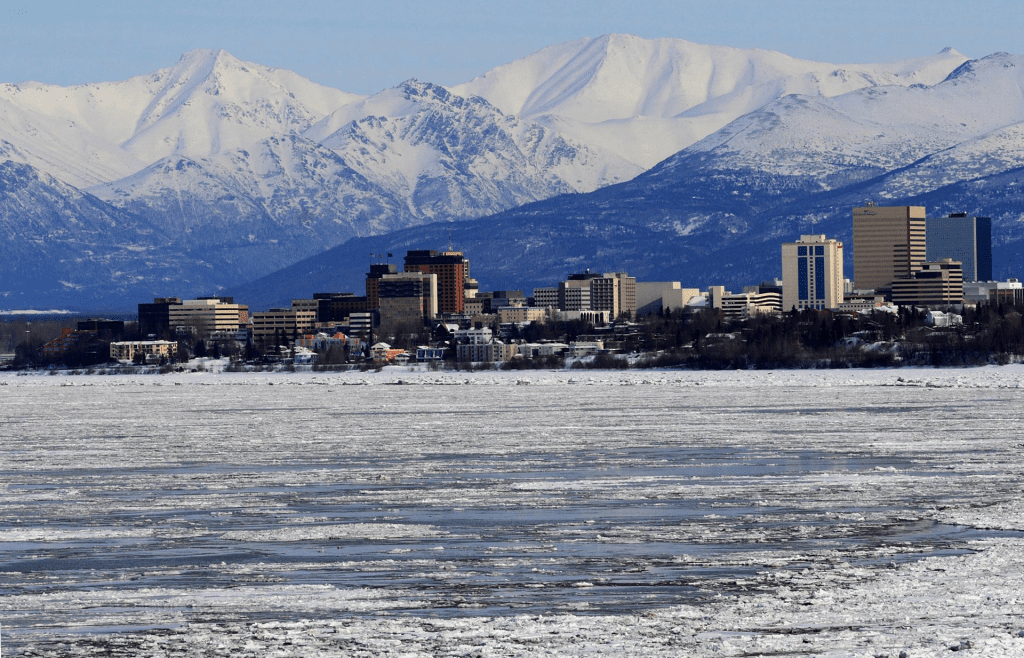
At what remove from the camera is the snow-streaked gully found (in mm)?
27547

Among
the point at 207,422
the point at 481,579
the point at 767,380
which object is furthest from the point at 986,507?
the point at 767,380

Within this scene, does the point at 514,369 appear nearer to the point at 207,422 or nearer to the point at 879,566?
the point at 207,422

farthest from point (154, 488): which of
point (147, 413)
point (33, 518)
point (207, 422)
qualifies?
point (147, 413)

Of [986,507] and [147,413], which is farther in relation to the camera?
[147,413]

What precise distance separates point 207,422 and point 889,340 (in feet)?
398

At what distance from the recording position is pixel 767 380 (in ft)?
461

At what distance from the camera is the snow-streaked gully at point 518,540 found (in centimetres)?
2755

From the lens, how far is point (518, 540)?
3638 cm

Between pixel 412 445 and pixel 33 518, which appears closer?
pixel 33 518

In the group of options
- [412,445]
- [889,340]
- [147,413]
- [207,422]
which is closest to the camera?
[412,445]

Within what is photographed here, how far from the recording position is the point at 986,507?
40.6 metres

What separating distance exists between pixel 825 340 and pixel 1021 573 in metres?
161

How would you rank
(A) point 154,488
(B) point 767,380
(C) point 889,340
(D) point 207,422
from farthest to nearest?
(C) point 889,340
(B) point 767,380
(D) point 207,422
(A) point 154,488

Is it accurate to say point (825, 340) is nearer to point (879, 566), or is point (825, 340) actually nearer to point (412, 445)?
point (412, 445)
